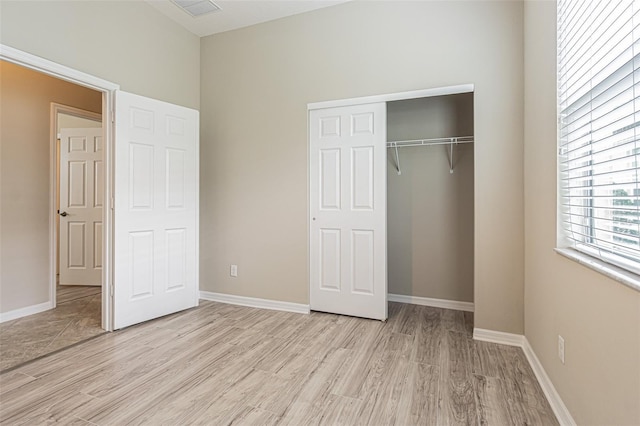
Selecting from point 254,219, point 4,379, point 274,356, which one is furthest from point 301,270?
point 4,379

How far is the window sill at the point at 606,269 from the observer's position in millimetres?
1059

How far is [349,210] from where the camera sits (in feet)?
10.5

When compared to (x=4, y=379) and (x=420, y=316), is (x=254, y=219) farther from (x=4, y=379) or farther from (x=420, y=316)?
(x=4, y=379)

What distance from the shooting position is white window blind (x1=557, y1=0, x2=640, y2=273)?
1.16 metres

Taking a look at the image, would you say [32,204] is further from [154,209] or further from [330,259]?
[330,259]

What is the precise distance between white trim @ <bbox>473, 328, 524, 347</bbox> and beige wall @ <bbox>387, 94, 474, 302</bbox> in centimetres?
76

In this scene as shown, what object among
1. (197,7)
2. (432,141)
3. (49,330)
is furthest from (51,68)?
(432,141)

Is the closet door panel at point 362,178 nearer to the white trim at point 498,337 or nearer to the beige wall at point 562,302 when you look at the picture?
the beige wall at point 562,302

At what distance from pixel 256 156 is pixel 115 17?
1.75 m

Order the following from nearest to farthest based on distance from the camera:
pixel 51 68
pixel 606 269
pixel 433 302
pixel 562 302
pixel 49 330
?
pixel 606 269
pixel 562 302
pixel 51 68
pixel 49 330
pixel 433 302

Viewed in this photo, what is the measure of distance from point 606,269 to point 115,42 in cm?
385

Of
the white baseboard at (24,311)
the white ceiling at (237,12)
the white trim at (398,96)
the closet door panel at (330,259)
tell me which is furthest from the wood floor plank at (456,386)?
the white baseboard at (24,311)

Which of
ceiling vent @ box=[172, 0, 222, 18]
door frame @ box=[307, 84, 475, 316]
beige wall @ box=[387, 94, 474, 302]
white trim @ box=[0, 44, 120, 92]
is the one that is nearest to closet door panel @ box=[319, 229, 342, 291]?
door frame @ box=[307, 84, 475, 316]

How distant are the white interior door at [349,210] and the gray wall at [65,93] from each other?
1665mm
